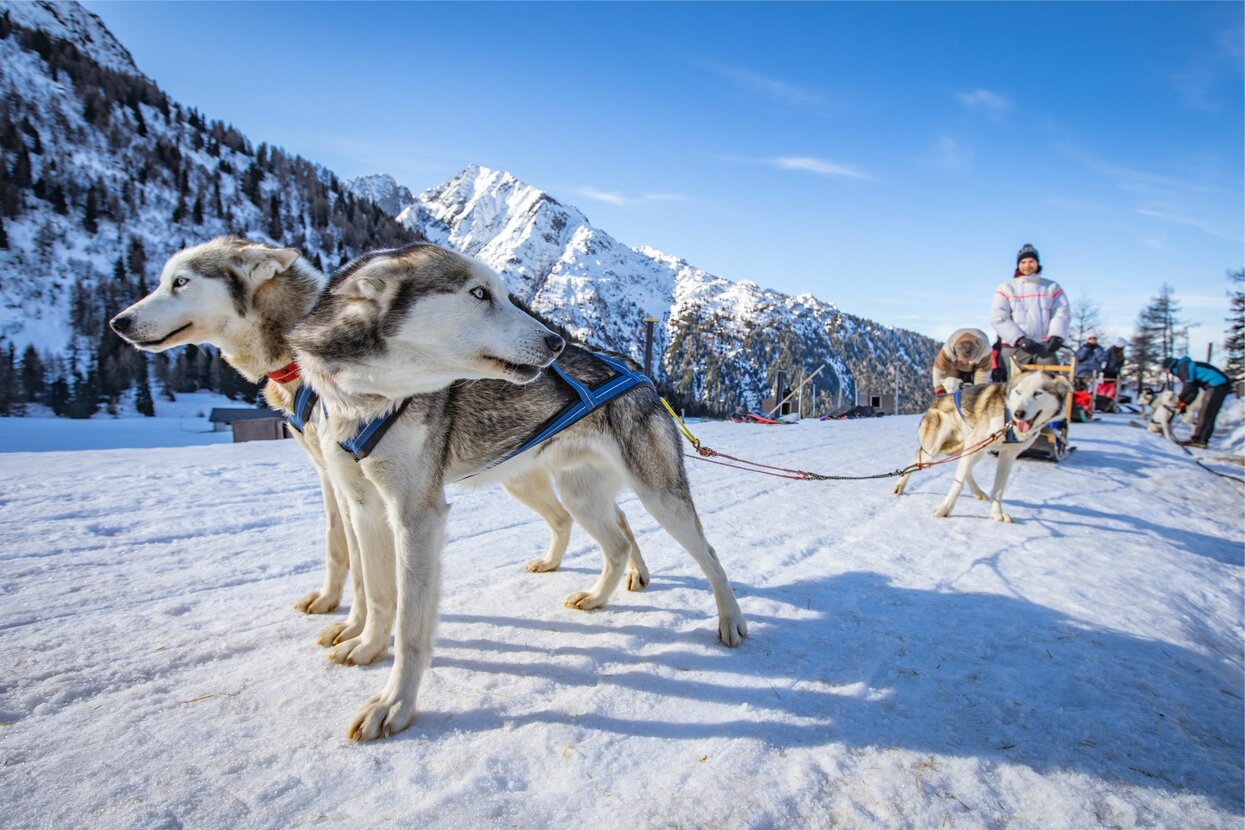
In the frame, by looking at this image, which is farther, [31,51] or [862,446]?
[31,51]

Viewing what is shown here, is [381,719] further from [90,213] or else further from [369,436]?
[90,213]

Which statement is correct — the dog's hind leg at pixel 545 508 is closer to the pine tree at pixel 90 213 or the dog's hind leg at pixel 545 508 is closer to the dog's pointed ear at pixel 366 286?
the dog's pointed ear at pixel 366 286

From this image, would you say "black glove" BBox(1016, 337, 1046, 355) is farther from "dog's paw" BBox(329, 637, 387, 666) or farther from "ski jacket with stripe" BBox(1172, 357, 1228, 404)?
"ski jacket with stripe" BBox(1172, 357, 1228, 404)

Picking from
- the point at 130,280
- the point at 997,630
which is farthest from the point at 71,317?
the point at 997,630

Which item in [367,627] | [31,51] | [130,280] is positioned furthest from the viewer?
[31,51]

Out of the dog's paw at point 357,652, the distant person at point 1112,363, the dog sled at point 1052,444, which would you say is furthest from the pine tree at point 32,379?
the distant person at point 1112,363

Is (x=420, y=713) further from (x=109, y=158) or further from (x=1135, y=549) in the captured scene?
(x=109, y=158)

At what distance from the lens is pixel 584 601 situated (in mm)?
3363

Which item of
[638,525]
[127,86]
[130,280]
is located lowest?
[638,525]

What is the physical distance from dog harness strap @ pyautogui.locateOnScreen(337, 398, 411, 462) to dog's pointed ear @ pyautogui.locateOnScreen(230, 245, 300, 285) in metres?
1.33

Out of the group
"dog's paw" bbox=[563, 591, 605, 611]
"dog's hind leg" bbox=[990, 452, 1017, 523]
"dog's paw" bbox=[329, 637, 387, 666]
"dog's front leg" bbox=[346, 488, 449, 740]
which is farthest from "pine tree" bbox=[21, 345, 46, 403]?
"dog's hind leg" bbox=[990, 452, 1017, 523]

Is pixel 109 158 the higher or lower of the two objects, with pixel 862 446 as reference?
higher

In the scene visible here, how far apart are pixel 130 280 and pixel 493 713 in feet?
204

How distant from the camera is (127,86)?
67.3 m
